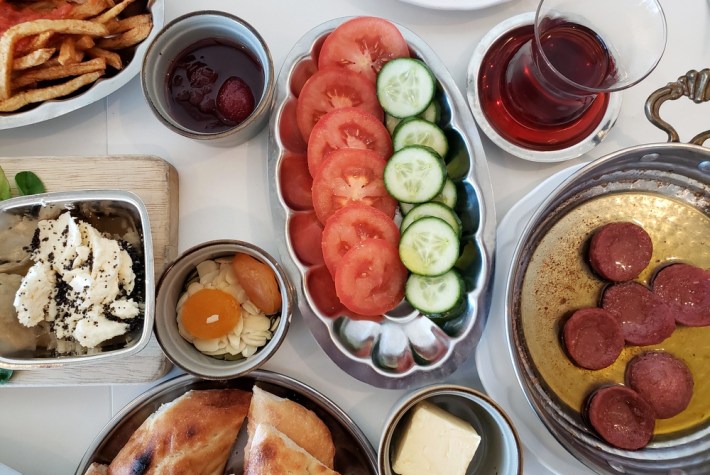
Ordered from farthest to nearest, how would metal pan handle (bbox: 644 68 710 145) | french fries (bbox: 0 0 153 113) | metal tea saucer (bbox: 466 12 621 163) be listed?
metal tea saucer (bbox: 466 12 621 163)
french fries (bbox: 0 0 153 113)
metal pan handle (bbox: 644 68 710 145)

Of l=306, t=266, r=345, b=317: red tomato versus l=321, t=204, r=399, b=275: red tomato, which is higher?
l=321, t=204, r=399, b=275: red tomato

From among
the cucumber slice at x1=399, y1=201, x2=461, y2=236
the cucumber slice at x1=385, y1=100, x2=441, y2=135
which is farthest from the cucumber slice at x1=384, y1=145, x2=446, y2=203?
the cucumber slice at x1=385, y1=100, x2=441, y2=135

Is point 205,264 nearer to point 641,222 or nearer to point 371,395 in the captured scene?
point 371,395

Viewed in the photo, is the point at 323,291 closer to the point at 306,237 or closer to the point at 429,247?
the point at 306,237

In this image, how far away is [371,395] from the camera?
126 cm

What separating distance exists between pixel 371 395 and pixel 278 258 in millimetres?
396

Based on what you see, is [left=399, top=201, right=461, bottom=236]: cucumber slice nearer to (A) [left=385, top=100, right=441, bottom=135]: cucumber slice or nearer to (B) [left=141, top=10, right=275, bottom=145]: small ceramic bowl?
(A) [left=385, top=100, right=441, bottom=135]: cucumber slice

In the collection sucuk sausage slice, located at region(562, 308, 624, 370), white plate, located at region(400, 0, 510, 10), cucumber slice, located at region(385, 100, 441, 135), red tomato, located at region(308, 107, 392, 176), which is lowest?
sucuk sausage slice, located at region(562, 308, 624, 370)

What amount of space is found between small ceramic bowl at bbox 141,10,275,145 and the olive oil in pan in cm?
72

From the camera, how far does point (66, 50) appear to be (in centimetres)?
118

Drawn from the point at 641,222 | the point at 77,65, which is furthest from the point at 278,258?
the point at 641,222

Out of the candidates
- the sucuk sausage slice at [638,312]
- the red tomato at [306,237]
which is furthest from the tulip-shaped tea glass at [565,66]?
the red tomato at [306,237]

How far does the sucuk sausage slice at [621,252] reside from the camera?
1.17 meters

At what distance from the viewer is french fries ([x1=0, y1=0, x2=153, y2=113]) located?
3.76 feet
